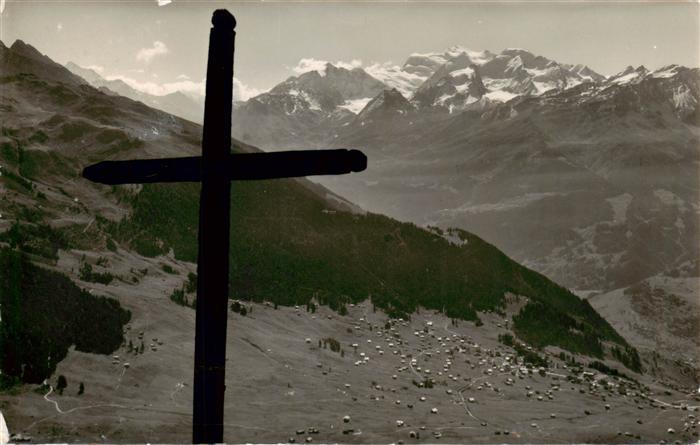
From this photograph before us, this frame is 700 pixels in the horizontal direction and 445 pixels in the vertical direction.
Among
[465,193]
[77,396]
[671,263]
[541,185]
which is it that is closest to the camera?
[77,396]

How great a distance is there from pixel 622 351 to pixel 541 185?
152 ft

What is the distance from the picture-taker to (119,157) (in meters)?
20.3

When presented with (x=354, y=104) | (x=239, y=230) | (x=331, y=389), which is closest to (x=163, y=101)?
(x=239, y=230)

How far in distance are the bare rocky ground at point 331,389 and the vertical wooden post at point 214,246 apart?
6.28 meters

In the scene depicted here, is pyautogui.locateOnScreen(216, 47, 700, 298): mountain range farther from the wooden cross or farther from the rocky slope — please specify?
the wooden cross

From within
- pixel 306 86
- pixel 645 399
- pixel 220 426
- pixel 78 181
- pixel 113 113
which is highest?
pixel 306 86

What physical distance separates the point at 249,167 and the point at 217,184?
0.19 metres

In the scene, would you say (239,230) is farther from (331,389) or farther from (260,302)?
(331,389)

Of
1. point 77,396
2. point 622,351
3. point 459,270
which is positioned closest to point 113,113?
point 459,270

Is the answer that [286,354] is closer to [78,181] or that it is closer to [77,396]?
[77,396]

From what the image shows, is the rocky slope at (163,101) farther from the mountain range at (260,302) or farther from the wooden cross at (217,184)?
the wooden cross at (217,184)

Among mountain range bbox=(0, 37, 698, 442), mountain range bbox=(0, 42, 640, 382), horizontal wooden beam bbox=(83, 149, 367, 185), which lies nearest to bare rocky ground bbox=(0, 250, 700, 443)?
mountain range bbox=(0, 37, 698, 442)

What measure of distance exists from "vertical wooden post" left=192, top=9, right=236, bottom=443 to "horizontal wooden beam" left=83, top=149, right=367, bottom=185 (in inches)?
4.3

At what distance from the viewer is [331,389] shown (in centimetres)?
1166
